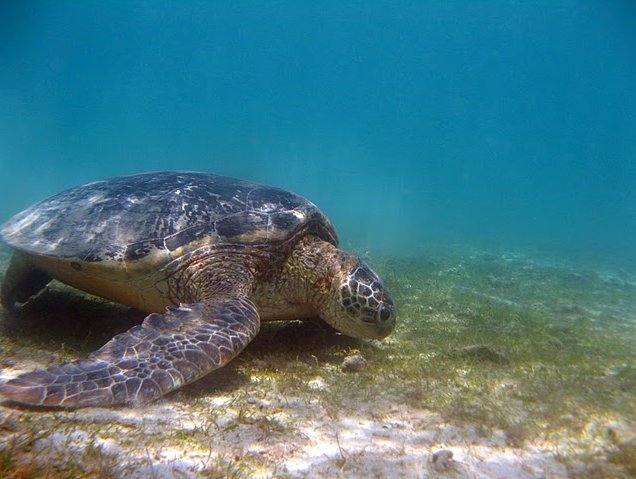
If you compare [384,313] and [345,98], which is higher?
[345,98]

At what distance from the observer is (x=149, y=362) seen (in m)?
2.68

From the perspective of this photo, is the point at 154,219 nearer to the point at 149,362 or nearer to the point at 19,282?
the point at 149,362

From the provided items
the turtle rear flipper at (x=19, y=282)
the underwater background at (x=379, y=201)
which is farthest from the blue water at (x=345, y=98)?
the turtle rear flipper at (x=19, y=282)

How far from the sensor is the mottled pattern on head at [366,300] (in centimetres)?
420

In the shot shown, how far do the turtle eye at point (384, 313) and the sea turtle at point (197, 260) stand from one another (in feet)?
0.05

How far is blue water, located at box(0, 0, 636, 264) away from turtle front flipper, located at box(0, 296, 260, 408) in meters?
65.4

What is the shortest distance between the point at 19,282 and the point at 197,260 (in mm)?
2972

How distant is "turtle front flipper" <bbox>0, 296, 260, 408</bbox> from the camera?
2238mm

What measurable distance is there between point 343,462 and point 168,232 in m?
3.19

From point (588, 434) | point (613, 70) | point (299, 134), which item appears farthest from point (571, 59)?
point (588, 434)

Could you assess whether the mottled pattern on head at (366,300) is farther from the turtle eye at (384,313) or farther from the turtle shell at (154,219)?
the turtle shell at (154,219)

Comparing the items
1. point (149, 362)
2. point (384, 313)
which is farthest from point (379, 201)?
point (149, 362)

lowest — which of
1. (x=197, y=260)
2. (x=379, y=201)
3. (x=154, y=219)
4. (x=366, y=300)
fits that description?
(x=379, y=201)

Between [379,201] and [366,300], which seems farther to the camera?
[379,201]
